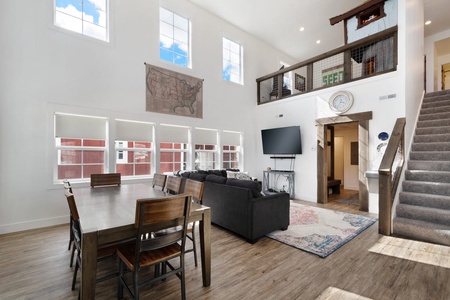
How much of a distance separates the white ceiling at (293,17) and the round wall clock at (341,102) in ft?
9.30

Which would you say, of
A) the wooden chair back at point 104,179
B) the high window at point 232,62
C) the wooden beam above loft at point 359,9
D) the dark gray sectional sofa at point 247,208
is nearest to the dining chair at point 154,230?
the dark gray sectional sofa at point 247,208

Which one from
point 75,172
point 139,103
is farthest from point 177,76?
point 75,172

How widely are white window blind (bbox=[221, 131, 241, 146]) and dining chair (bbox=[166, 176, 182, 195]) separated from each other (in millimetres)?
3651

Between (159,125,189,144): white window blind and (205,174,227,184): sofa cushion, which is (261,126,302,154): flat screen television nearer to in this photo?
(159,125,189,144): white window blind

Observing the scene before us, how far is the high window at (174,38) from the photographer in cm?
527

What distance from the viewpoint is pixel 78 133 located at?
4102 mm

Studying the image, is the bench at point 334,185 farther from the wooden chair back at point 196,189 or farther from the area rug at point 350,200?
the wooden chair back at point 196,189

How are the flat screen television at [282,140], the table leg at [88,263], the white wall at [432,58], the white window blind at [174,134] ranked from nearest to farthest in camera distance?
the table leg at [88,263] < the white window blind at [174,134] < the flat screen television at [282,140] < the white wall at [432,58]

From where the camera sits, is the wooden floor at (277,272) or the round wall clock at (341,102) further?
the round wall clock at (341,102)

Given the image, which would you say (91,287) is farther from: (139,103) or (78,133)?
(139,103)

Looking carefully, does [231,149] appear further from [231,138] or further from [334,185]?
[334,185]

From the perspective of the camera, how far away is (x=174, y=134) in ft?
17.9

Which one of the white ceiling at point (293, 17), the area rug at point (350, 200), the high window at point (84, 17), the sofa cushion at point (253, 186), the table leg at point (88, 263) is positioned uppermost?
the white ceiling at point (293, 17)

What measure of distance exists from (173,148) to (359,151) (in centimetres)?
463
